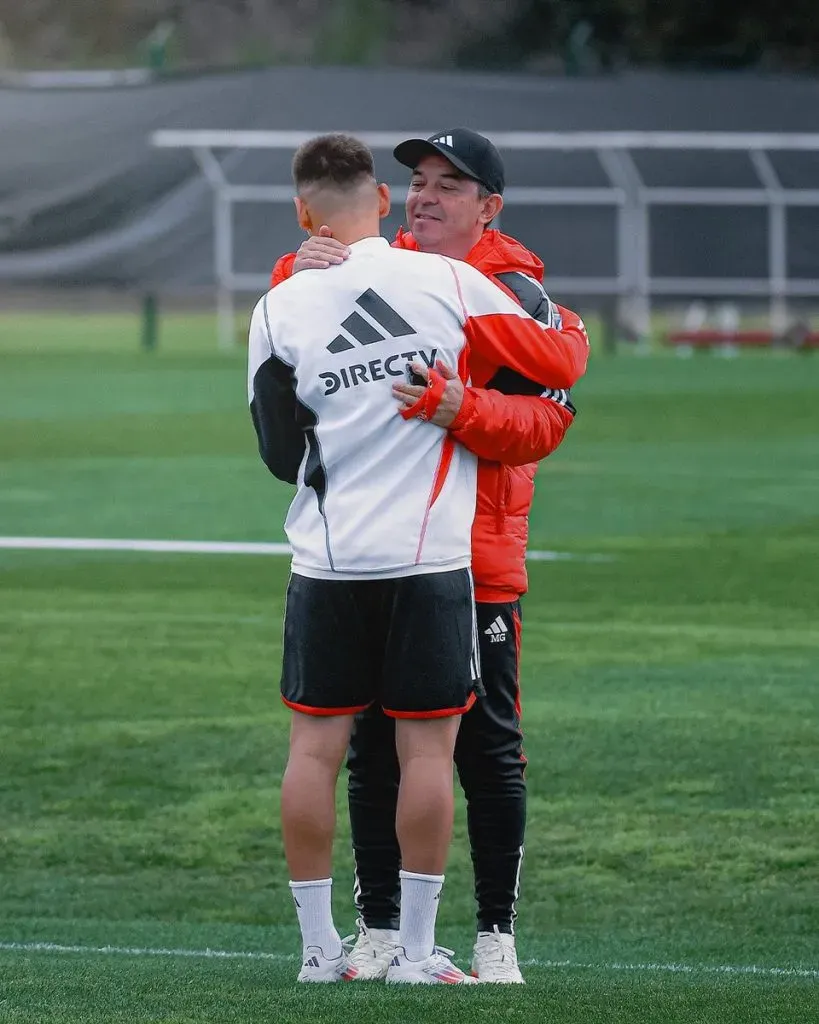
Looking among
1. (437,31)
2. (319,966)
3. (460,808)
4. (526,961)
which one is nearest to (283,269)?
(319,966)

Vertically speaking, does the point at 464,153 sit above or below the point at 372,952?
above

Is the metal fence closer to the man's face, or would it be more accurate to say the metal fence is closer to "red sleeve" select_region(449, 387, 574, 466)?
the man's face

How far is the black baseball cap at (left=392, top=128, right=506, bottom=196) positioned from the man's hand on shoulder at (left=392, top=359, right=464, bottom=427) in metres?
0.53

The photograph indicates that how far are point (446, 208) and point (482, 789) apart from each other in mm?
1284

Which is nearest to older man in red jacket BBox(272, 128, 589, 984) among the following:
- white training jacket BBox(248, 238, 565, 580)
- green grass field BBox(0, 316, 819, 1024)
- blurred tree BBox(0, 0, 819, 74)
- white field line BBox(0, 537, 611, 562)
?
white training jacket BBox(248, 238, 565, 580)

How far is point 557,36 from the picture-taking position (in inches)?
2026

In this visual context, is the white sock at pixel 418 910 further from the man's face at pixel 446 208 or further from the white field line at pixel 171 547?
the white field line at pixel 171 547

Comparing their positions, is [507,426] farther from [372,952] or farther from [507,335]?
[372,952]

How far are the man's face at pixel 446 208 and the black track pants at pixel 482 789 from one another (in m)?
0.81

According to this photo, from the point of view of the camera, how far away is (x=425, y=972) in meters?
4.85

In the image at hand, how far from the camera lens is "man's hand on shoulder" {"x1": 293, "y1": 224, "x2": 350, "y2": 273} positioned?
4.74m

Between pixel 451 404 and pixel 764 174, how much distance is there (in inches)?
956

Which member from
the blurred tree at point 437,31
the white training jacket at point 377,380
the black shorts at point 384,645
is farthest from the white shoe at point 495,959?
the blurred tree at point 437,31

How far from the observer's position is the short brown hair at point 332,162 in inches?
189
